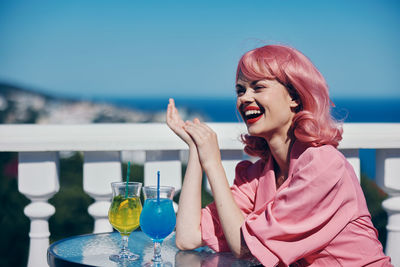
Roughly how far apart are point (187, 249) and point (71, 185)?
1.98 m

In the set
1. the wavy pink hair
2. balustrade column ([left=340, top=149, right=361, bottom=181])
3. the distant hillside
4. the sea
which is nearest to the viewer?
the wavy pink hair

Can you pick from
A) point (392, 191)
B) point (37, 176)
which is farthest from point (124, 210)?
point (392, 191)

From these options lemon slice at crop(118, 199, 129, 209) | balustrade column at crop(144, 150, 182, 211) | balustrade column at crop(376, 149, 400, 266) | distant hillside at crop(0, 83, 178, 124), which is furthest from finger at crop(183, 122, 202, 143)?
distant hillside at crop(0, 83, 178, 124)

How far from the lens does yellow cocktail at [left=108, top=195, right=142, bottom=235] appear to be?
1.77 meters

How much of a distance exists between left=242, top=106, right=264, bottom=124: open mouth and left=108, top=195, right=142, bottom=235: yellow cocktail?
1.60 feet

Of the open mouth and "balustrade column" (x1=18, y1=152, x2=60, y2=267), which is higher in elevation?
the open mouth

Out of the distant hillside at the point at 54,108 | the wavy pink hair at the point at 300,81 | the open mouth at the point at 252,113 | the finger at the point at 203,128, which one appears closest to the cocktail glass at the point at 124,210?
the finger at the point at 203,128

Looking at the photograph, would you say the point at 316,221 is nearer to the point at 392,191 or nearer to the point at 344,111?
the point at 344,111

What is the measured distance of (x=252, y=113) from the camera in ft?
6.31

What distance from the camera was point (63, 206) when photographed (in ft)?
11.7

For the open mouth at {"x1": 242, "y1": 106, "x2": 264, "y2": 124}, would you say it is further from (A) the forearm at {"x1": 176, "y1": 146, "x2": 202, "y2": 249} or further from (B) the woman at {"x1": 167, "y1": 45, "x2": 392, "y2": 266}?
(A) the forearm at {"x1": 176, "y1": 146, "x2": 202, "y2": 249}

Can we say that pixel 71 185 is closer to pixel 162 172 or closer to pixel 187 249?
pixel 162 172

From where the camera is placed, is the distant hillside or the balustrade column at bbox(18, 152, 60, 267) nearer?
the balustrade column at bbox(18, 152, 60, 267)

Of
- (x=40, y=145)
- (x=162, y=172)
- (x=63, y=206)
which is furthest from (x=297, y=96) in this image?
(x=63, y=206)
